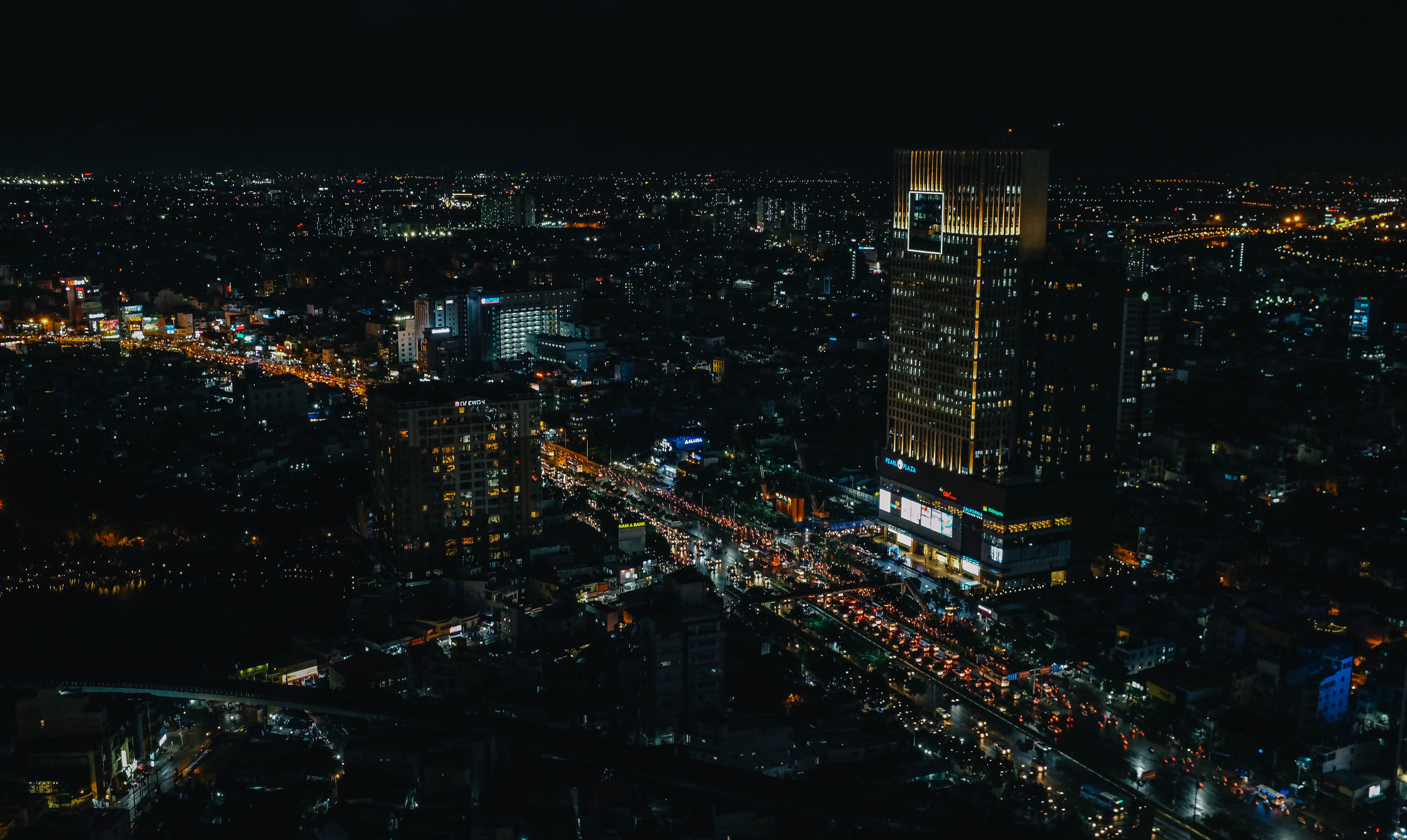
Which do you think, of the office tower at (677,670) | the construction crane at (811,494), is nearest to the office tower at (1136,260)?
the construction crane at (811,494)

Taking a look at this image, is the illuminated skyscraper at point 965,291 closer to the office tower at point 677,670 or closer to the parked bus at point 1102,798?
the office tower at point 677,670

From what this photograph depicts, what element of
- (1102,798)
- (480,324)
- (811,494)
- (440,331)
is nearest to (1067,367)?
(811,494)

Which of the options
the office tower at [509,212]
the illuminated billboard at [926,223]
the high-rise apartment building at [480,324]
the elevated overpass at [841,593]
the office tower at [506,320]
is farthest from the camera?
the office tower at [509,212]

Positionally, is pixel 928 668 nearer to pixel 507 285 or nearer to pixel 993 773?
pixel 993 773

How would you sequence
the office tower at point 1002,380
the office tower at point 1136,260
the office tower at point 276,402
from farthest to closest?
the office tower at point 1136,260, the office tower at point 276,402, the office tower at point 1002,380

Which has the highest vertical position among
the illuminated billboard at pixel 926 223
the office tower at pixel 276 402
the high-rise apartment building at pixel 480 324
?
the illuminated billboard at pixel 926 223

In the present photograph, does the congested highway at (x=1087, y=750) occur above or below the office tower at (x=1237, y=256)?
below

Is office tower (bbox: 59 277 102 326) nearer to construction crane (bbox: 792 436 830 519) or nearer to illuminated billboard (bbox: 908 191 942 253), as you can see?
construction crane (bbox: 792 436 830 519)
